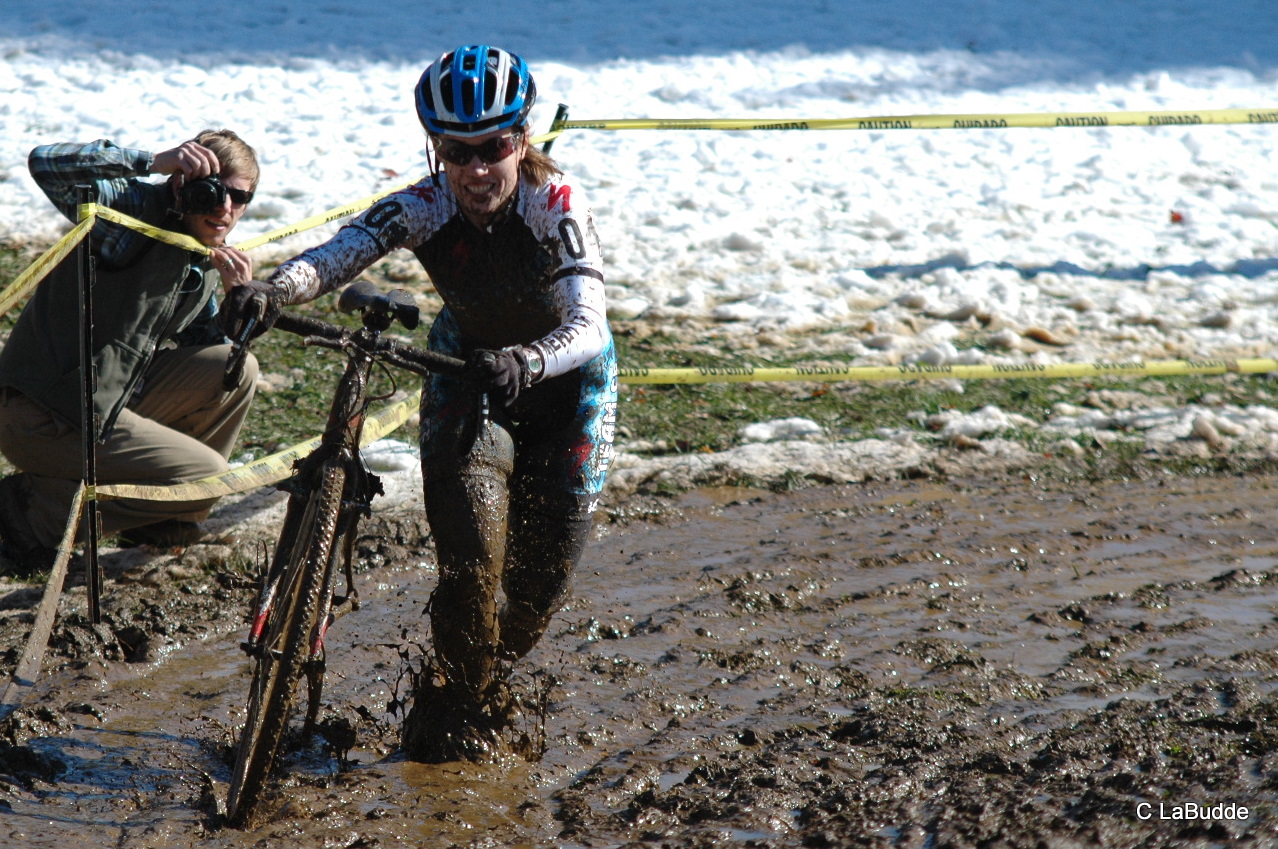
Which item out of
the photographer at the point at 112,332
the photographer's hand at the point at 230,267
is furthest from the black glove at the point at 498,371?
the photographer at the point at 112,332

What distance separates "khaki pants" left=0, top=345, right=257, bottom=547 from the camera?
482 centimetres

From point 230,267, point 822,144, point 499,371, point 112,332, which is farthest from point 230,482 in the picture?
point 822,144

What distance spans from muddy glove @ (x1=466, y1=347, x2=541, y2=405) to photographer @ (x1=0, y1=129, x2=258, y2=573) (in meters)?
2.05

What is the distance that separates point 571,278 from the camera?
3574 millimetres

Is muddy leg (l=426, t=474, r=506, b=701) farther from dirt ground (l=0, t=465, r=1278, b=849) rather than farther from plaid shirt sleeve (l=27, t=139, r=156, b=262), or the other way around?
plaid shirt sleeve (l=27, t=139, r=156, b=262)

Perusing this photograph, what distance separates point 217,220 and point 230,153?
0.26 meters

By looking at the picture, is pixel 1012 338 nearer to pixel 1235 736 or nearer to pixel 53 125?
pixel 1235 736

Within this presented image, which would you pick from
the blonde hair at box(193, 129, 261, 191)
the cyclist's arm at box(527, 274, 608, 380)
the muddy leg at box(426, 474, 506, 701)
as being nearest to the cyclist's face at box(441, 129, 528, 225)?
the cyclist's arm at box(527, 274, 608, 380)

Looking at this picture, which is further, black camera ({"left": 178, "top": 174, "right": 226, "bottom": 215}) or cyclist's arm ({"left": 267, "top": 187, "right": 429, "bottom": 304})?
black camera ({"left": 178, "top": 174, "right": 226, "bottom": 215})

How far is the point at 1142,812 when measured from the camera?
10.9 feet

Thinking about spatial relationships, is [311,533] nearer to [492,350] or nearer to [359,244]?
[492,350]

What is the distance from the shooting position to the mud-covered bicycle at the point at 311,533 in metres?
3.10

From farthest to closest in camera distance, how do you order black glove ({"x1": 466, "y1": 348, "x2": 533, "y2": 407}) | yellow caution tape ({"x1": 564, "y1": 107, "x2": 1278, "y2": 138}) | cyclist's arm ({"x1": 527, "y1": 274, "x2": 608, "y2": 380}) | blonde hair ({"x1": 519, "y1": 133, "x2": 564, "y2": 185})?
1. yellow caution tape ({"x1": 564, "y1": 107, "x2": 1278, "y2": 138})
2. blonde hair ({"x1": 519, "y1": 133, "x2": 564, "y2": 185})
3. cyclist's arm ({"x1": 527, "y1": 274, "x2": 608, "y2": 380})
4. black glove ({"x1": 466, "y1": 348, "x2": 533, "y2": 407})

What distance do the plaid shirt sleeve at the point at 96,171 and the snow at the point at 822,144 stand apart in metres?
3.54
